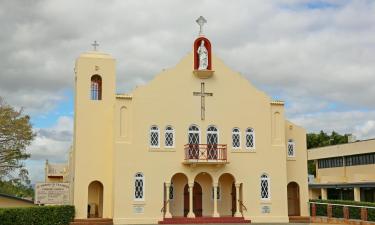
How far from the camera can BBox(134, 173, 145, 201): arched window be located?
A: 96.0ft

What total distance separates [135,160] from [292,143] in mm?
10478

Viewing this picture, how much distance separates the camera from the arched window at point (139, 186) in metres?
29.3

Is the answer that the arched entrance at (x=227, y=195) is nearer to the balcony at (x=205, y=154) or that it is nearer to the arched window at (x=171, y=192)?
the balcony at (x=205, y=154)

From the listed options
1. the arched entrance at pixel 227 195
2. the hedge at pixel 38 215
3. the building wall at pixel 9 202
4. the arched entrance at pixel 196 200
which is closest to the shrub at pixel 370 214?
the arched entrance at pixel 227 195

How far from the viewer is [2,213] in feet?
76.8

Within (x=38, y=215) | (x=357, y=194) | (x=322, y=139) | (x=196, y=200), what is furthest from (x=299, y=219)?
(x=322, y=139)

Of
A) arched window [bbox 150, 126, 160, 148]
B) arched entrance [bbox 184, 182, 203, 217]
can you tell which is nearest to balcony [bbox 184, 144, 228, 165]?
arched window [bbox 150, 126, 160, 148]

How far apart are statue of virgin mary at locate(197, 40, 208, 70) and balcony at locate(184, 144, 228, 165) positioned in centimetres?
Result: 463

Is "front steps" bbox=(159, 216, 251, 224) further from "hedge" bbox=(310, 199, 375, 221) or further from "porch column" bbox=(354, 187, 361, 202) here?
"porch column" bbox=(354, 187, 361, 202)

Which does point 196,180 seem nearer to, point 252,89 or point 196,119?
point 196,119

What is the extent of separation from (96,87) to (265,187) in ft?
38.4

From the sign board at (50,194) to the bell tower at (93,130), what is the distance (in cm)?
115

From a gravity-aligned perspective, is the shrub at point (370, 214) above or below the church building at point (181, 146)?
below

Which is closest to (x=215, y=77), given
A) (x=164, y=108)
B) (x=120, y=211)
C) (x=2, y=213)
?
(x=164, y=108)
